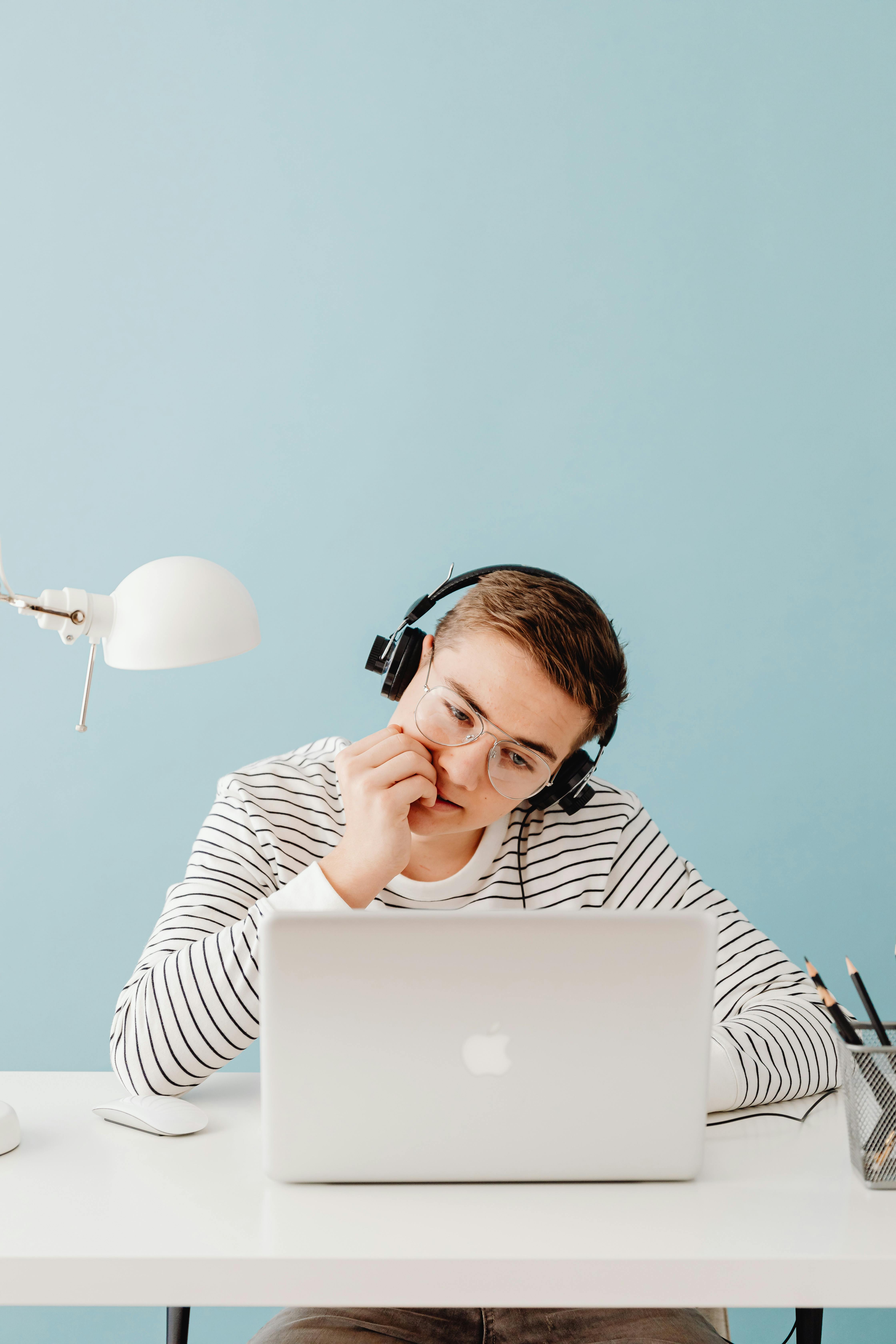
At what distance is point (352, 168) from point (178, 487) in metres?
0.70

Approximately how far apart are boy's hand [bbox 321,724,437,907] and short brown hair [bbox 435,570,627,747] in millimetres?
180

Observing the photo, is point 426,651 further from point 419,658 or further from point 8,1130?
point 8,1130

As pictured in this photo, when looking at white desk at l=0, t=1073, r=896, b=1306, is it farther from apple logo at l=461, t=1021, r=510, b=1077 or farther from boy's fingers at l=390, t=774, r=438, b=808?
boy's fingers at l=390, t=774, r=438, b=808

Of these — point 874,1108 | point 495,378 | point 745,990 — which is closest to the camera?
point 874,1108

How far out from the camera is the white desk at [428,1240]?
73 cm

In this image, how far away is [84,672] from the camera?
213 cm

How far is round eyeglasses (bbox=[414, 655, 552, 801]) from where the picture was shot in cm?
125

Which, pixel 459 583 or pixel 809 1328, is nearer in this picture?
pixel 809 1328

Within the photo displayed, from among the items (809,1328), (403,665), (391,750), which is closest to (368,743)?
(391,750)

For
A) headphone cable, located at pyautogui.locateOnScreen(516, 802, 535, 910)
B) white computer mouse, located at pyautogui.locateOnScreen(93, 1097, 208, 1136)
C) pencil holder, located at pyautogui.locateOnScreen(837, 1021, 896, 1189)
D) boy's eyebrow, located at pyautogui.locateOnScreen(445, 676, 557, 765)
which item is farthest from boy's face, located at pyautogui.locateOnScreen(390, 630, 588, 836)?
pencil holder, located at pyautogui.locateOnScreen(837, 1021, 896, 1189)

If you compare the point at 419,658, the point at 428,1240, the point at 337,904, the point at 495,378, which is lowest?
the point at 428,1240

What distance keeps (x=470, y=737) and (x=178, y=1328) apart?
707 mm

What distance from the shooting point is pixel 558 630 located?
51.7 inches

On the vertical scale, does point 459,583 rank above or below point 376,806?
above
